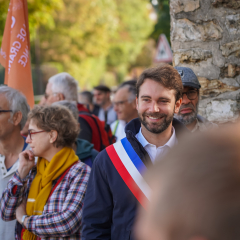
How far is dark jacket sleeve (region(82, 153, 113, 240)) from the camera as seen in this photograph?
1987 mm

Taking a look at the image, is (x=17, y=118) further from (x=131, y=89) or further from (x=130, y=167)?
(x=131, y=89)

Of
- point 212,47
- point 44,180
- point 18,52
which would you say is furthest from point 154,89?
point 18,52

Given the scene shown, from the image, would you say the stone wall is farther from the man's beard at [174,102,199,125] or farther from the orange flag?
the orange flag

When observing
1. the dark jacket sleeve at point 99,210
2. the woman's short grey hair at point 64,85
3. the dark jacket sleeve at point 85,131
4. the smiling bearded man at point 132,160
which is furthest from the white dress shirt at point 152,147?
the woman's short grey hair at point 64,85

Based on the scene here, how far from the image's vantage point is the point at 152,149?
2219mm

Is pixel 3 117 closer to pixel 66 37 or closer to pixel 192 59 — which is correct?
pixel 192 59

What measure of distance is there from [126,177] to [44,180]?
Result: 2.80ft

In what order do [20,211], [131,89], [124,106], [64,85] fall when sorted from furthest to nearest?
[131,89] → [124,106] → [64,85] → [20,211]

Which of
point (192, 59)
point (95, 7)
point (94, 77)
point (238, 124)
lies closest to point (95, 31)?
point (95, 7)

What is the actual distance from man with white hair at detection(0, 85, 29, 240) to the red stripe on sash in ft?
4.08

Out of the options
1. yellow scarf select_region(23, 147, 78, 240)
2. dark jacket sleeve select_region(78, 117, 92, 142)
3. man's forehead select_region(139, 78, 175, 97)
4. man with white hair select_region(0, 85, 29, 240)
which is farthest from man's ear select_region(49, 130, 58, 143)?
dark jacket sleeve select_region(78, 117, 92, 142)

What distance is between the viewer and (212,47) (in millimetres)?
3293

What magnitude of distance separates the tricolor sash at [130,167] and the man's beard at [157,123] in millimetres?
190

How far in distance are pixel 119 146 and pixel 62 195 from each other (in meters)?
0.69
